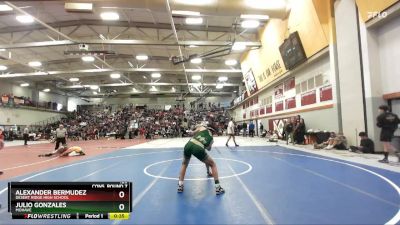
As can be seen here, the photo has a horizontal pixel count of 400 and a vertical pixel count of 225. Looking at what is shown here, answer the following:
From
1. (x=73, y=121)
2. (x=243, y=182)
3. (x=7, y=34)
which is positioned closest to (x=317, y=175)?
(x=243, y=182)

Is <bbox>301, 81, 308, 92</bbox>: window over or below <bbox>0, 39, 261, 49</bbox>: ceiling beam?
below

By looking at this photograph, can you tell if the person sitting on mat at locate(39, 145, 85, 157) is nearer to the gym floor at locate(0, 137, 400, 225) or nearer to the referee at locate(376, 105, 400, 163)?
the gym floor at locate(0, 137, 400, 225)

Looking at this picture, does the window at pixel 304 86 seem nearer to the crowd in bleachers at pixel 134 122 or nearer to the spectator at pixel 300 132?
the spectator at pixel 300 132

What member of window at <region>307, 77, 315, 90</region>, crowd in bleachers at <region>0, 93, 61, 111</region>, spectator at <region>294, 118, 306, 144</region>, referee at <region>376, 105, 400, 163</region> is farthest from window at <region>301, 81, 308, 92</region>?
crowd in bleachers at <region>0, 93, 61, 111</region>

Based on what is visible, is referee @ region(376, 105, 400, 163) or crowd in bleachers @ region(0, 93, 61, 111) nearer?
referee @ region(376, 105, 400, 163)

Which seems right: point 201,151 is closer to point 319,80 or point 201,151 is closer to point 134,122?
point 319,80

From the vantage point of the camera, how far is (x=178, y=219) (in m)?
3.60

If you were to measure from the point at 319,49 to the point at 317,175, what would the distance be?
30.6ft

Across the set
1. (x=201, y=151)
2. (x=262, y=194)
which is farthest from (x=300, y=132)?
(x=201, y=151)

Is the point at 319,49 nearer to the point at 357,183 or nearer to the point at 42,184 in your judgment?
the point at 357,183

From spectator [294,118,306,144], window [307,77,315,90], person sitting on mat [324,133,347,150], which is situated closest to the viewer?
person sitting on mat [324,133,347,150]
